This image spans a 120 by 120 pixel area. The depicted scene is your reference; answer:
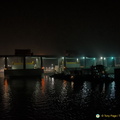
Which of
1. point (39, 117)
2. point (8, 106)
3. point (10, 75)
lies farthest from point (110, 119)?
point (10, 75)

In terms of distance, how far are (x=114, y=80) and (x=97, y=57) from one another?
29.1 m

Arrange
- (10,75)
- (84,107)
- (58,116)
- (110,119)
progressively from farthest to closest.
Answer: (10,75), (84,107), (58,116), (110,119)

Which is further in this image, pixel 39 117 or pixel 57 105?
pixel 57 105

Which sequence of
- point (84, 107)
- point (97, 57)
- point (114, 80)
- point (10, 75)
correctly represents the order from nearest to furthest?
point (84, 107) → point (114, 80) → point (10, 75) → point (97, 57)

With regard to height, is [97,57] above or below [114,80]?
above

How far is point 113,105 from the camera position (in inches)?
663

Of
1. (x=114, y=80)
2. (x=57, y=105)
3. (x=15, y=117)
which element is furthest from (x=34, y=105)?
(x=114, y=80)

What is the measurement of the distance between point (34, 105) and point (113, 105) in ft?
24.8

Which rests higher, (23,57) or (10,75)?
(23,57)

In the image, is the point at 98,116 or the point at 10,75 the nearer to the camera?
the point at 98,116

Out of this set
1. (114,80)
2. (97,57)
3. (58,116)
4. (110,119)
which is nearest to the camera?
(110,119)

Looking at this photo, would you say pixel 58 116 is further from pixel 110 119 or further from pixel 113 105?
pixel 113 105

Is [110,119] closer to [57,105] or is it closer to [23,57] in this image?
[57,105]

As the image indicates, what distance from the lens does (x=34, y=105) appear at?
1730 centimetres
